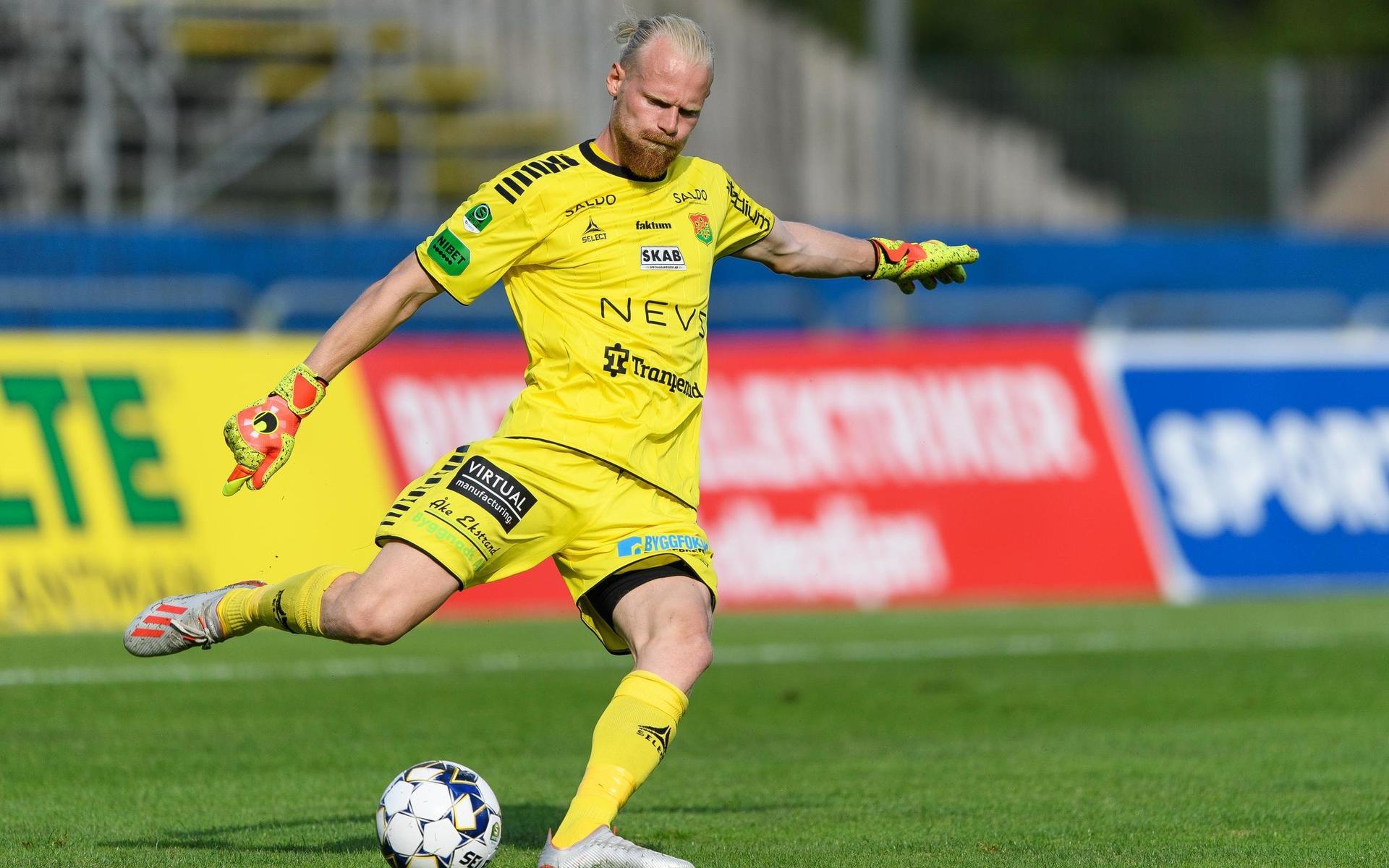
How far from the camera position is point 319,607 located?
6590 millimetres

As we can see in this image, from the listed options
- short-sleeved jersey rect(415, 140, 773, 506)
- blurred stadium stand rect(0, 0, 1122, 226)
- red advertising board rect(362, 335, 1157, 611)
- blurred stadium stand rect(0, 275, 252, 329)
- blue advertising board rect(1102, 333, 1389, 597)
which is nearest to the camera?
short-sleeved jersey rect(415, 140, 773, 506)

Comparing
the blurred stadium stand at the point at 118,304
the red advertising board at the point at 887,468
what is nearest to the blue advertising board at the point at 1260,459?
the red advertising board at the point at 887,468

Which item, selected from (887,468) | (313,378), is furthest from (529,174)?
(887,468)

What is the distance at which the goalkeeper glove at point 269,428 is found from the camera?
6.30m

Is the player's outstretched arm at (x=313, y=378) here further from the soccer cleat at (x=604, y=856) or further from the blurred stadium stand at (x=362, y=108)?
the blurred stadium stand at (x=362, y=108)

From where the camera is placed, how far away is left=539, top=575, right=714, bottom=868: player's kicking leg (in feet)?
19.8

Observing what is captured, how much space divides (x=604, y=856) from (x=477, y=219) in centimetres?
184

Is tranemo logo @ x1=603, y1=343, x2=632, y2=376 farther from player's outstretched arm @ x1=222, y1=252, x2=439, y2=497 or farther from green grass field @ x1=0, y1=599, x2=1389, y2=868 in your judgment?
green grass field @ x1=0, y1=599, x2=1389, y2=868

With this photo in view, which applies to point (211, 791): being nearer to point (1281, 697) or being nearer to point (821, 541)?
point (1281, 697)

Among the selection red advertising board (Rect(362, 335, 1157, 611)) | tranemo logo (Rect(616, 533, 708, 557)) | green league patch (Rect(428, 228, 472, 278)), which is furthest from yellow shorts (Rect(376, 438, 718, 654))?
red advertising board (Rect(362, 335, 1157, 611))

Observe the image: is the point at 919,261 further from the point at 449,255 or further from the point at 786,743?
the point at 786,743

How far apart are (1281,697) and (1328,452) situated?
20.8 ft

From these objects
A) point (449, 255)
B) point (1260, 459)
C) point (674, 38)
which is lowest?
point (1260, 459)

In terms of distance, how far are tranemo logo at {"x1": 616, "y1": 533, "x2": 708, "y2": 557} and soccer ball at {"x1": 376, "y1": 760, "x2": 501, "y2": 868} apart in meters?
0.79
